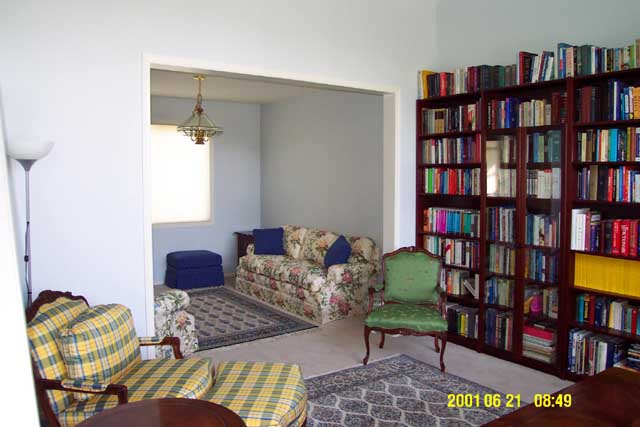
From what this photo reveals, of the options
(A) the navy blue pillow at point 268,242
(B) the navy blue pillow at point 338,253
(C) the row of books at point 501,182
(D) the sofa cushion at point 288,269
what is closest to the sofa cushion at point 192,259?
(D) the sofa cushion at point 288,269

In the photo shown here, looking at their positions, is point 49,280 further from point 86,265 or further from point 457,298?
point 457,298

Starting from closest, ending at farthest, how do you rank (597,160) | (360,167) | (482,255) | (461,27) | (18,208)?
(18,208), (597,160), (482,255), (461,27), (360,167)

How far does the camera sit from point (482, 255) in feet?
14.8

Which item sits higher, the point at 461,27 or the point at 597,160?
the point at 461,27

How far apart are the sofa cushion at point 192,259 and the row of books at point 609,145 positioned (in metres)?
5.06

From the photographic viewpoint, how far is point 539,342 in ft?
13.5

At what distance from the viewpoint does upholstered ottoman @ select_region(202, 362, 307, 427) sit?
2512 millimetres

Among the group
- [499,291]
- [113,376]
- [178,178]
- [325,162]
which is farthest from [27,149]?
[178,178]

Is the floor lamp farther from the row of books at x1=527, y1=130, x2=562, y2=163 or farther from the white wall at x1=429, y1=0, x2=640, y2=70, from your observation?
the white wall at x1=429, y1=0, x2=640, y2=70

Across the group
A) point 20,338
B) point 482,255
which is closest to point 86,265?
point 20,338

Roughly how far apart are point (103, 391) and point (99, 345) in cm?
32

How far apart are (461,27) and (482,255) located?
210 centimetres

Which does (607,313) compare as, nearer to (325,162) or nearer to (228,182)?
(325,162)

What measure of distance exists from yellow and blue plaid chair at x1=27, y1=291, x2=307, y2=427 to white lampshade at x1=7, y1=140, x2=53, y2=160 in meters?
0.75
